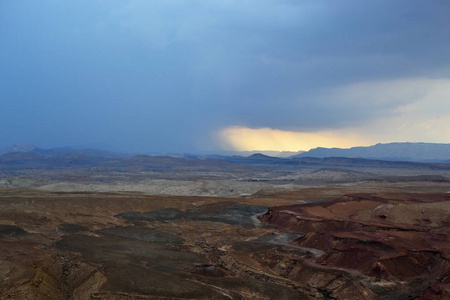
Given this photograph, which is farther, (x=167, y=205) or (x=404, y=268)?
(x=167, y=205)

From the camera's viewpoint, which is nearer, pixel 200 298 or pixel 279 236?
pixel 200 298

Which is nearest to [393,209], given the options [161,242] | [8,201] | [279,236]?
[279,236]

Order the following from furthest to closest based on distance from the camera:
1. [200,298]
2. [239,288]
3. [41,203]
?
[41,203] → [239,288] → [200,298]

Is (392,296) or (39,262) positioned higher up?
(39,262)

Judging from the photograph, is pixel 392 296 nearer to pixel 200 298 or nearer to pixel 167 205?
pixel 200 298

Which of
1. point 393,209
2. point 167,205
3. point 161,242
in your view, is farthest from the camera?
point 167,205

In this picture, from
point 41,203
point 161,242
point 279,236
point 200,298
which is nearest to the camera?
point 200,298

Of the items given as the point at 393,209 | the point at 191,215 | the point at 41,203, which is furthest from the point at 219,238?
the point at 41,203

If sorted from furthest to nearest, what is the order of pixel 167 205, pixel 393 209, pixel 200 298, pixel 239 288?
pixel 167 205 → pixel 393 209 → pixel 239 288 → pixel 200 298

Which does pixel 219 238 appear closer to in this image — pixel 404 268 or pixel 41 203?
pixel 404 268
